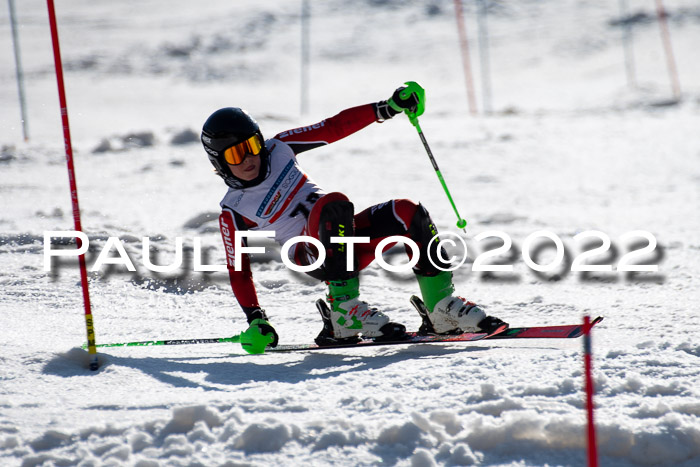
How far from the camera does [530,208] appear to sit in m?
8.61

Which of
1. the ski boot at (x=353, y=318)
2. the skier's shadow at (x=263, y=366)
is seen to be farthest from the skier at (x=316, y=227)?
the skier's shadow at (x=263, y=366)

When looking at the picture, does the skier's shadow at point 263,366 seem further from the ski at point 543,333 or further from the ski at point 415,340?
the ski at point 543,333

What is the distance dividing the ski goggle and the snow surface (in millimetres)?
992

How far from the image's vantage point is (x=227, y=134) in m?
3.99

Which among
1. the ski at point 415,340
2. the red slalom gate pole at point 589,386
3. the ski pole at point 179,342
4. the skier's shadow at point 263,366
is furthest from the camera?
the ski pole at point 179,342

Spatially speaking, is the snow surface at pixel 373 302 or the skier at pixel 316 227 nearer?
the snow surface at pixel 373 302

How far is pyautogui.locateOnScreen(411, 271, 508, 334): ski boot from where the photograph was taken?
3.95 metres

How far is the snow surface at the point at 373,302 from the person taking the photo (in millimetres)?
2736

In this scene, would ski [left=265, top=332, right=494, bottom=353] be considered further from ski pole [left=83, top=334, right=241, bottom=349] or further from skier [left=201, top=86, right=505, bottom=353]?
ski pole [left=83, top=334, right=241, bottom=349]

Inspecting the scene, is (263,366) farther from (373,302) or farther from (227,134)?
(373,302)

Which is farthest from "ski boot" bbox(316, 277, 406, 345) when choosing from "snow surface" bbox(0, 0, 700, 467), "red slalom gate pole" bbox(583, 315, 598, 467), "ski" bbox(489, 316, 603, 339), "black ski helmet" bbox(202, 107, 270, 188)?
"red slalom gate pole" bbox(583, 315, 598, 467)

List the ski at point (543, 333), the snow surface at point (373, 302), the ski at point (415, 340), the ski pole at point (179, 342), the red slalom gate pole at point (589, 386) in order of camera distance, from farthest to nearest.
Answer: the ski pole at point (179, 342), the ski at point (415, 340), the ski at point (543, 333), the snow surface at point (373, 302), the red slalom gate pole at point (589, 386)

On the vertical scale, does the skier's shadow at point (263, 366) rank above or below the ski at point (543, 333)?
below

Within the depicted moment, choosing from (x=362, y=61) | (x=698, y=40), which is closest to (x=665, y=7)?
(x=698, y=40)
